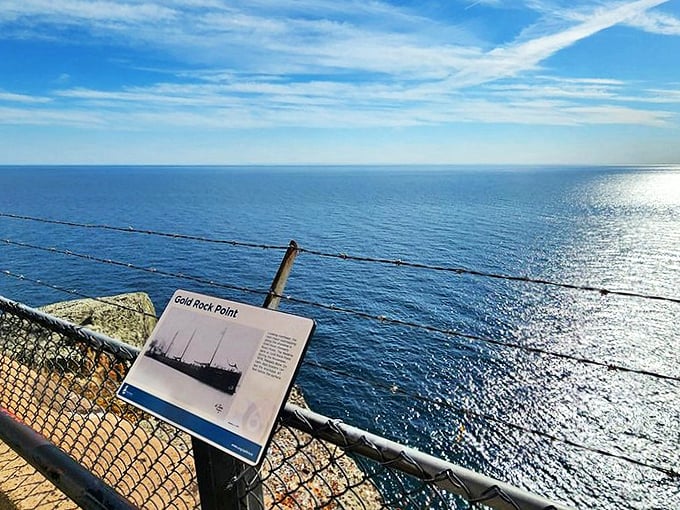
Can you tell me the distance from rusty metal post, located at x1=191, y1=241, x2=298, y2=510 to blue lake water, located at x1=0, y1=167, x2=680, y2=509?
84cm

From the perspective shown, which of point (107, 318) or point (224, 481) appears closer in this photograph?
point (224, 481)

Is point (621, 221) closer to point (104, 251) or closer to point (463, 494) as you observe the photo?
point (104, 251)

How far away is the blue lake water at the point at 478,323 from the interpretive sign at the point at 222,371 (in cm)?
82

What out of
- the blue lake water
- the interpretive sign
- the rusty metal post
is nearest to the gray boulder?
the blue lake water

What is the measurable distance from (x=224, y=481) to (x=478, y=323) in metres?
34.4

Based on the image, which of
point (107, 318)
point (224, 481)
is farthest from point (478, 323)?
point (224, 481)

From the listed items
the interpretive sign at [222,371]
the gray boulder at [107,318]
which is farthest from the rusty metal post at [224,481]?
the gray boulder at [107,318]

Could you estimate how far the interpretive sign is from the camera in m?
1.52

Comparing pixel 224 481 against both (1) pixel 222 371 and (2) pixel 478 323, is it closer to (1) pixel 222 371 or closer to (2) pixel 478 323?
(1) pixel 222 371

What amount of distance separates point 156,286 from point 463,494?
42.4 metres

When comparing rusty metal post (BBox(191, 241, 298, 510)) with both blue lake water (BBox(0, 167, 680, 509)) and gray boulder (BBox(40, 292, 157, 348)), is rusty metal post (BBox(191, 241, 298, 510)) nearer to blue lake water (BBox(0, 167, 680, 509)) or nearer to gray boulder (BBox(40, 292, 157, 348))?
blue lake water (BBox(0, 167, 680, 509))

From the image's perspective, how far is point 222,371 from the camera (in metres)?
1.67

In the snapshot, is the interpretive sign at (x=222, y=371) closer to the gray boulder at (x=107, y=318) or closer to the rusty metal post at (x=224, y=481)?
the rusty metal post at (x=224, y=481)

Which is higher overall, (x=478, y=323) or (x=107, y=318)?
(x=107, y=318)
